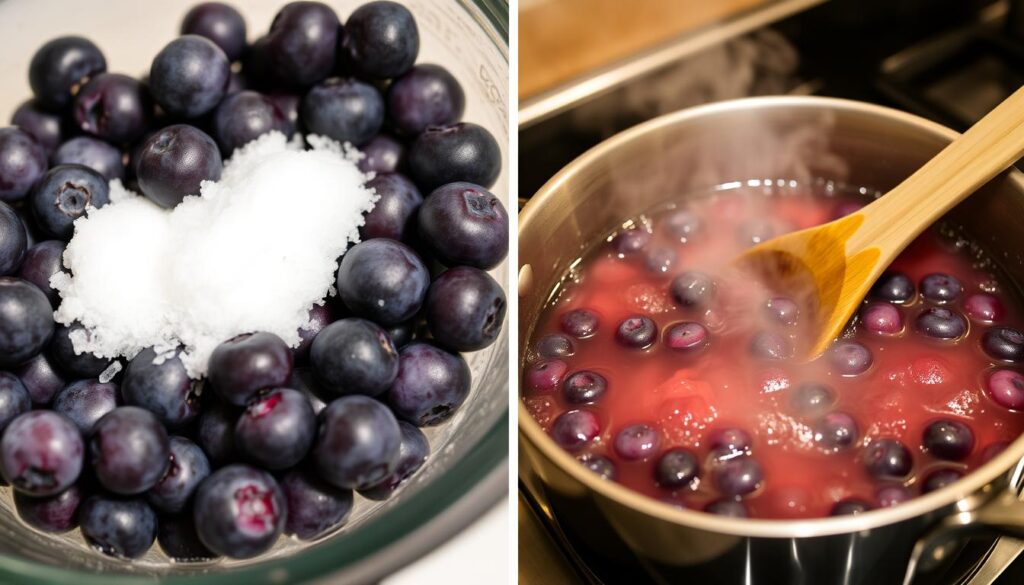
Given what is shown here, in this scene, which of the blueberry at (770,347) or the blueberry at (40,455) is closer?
the blueberry at (40,455)

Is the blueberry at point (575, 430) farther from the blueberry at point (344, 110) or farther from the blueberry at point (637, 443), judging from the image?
the blueberry at point (344, 110)

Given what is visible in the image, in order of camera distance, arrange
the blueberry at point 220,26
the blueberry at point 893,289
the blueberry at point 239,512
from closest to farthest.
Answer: the blueberry at point 239,512
the blueberry at point 893,289
the blueberry at point 220,26

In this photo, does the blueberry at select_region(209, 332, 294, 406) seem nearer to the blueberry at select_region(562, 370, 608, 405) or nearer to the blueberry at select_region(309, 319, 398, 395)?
the blueberry at select_region(309, 319, 398, 395)

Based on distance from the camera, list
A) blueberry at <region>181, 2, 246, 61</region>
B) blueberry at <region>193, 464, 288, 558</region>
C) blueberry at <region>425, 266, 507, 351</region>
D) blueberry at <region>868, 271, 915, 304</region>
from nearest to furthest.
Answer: blueberry at <region>193, 464, 288, 558</region> → blueberry at <region>425, 266, 507, 351</region> → blueberry at <region>868, 271, 915, 304</region> → blueberry at <region>181, 2, 246, 61</region>

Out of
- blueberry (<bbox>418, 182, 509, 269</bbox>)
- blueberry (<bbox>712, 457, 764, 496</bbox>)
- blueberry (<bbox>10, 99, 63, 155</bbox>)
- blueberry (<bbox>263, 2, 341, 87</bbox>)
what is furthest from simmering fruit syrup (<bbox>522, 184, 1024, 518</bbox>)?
Answer: blueberry (<bbox>10, 99, 63, 155</bbox>)

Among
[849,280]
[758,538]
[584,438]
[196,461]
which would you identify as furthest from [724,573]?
A: [196,461]

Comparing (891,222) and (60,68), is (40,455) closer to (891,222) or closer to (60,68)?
(60,68)

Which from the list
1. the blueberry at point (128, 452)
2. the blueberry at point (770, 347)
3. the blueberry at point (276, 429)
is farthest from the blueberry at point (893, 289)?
the blueberry at point (128, 452)
